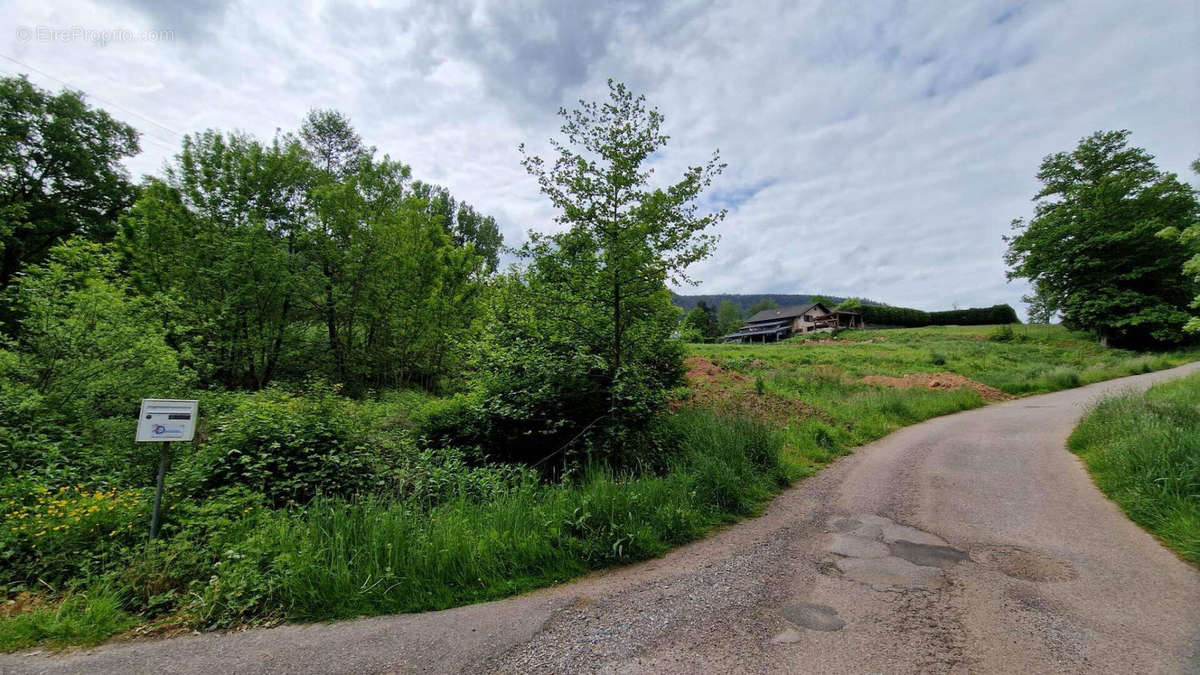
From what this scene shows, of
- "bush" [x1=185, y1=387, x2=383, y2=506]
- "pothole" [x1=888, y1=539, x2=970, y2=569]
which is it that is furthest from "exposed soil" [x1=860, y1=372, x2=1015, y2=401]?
"bush" [x1=185, y1=387, x2=383, y2=506]

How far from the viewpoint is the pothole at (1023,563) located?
3701mm

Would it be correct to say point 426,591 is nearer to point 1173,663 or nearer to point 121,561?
point 121,561

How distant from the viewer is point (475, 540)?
13.1 ft

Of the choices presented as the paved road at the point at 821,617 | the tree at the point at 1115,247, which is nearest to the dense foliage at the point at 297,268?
the paved road at the point at 821,617

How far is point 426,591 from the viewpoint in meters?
3.55

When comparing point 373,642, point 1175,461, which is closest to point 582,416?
point 373,642

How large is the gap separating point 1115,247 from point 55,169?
62.3 meters

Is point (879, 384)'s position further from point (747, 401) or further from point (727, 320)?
point (727, 320)

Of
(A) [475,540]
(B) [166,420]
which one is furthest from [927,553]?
(B) [166,420]

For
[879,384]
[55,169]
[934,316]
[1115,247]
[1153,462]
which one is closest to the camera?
[1153,462]

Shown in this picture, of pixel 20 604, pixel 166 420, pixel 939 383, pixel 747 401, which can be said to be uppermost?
pixel 166 420

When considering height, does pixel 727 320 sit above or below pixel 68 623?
above

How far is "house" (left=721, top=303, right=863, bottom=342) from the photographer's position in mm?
58312

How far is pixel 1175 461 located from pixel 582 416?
25.3ft
